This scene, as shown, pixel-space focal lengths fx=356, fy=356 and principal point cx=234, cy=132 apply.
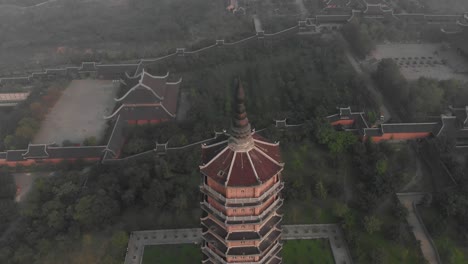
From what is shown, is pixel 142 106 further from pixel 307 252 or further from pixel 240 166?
pixel 240 166

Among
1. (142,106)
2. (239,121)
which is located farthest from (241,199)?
(142,106)

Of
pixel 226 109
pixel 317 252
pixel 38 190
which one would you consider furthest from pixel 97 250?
pixel 226 109

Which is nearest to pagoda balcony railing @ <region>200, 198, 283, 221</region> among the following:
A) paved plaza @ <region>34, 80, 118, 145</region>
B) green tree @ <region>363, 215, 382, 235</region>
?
green tree @ <region>363, 215, 382, 235</region>

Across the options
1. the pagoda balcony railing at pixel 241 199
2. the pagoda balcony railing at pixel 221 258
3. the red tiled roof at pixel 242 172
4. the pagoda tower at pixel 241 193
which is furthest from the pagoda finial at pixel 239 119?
the pagoda balcony railing at pixel 221 258

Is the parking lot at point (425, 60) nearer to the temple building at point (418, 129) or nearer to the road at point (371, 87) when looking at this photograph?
the road at point (371, 87)

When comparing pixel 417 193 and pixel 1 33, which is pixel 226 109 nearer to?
pixel 417 193

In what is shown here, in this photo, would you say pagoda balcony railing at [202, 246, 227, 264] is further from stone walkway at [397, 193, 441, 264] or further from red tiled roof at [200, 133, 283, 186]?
stone walkway at [397, 193, 441, 264]
